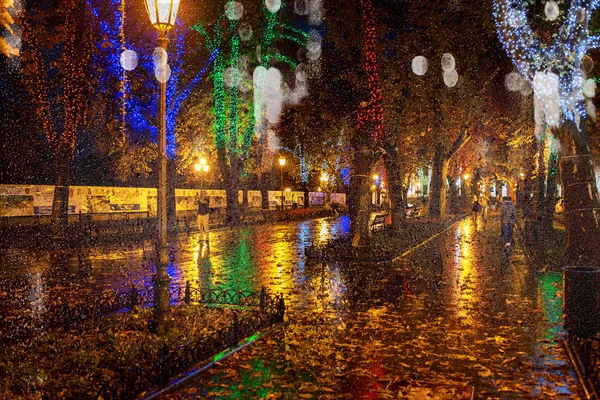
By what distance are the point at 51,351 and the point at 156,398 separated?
2341 mm

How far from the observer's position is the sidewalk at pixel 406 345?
18.1ft

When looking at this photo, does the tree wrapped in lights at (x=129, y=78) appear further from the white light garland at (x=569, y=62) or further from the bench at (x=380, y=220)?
the white light garland at (x=569, y=62)

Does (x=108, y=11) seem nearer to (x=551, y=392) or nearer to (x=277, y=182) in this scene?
(x=551, y=392)

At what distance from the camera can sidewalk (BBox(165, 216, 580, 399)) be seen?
5.50 metres

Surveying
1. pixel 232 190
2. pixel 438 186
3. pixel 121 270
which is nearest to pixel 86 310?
pixel 121 270

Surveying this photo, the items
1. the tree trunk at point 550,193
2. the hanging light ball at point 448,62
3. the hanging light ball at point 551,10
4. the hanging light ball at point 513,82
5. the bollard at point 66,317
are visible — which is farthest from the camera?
the hanging light ball at point 513,82

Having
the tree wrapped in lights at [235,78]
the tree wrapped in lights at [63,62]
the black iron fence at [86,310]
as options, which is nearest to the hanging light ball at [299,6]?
the tree wrapped in lights at [235,78]

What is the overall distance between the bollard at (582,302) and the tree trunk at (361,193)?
9.63 metres

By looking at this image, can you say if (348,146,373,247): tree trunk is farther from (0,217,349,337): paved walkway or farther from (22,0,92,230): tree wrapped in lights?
(22,0,92,230): tree wrapped in lights

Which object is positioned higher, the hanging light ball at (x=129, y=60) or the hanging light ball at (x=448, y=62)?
the hanging light ball at (x=129, y=60)

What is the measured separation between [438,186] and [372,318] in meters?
29.5

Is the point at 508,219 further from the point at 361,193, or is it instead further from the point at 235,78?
the point at 235,78

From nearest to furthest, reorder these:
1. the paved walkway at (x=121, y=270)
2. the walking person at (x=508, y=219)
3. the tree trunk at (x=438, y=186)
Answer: the paved walkway at (x=121, y=270)
the walking person at (x=508, y=219)
the tree trunk at (x=438, y=186)

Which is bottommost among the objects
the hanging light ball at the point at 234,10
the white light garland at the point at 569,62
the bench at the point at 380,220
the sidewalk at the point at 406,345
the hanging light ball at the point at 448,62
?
the sidewalk at the point at 406,345
